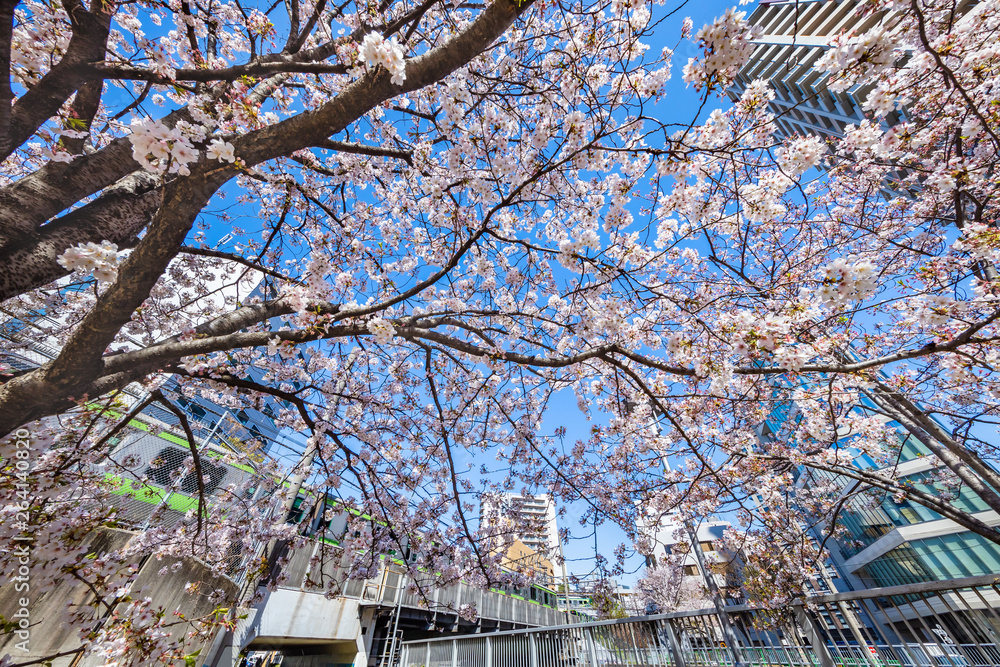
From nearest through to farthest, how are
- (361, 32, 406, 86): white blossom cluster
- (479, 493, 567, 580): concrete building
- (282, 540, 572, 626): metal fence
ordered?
(361, 32, 406, 86): white blossom cluster, (282, 540, 572, 626): metal fence, (479, 493, 567, 580): concrete building

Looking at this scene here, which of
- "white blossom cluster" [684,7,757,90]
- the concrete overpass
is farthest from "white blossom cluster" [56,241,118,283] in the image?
the concrete overpass

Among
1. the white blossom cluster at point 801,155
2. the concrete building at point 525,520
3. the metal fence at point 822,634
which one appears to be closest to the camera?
the metal fence at point 822,634

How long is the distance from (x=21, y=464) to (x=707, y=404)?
26.9 feet

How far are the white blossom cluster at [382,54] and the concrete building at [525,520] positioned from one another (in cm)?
711

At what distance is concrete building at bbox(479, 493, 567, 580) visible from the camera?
7051mm

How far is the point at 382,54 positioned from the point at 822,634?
710 centimetres

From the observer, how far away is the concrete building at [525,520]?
7051 mm

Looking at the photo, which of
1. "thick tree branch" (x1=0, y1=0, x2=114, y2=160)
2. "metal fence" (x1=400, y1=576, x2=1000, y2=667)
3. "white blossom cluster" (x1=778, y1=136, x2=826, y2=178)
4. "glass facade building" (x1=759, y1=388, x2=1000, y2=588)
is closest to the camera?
"thick tree branch" (x1=0, y1=0, x2=114, y2=160)

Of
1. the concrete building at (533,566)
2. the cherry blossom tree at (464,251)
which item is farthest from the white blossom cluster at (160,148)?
the concrete building at (533,566)

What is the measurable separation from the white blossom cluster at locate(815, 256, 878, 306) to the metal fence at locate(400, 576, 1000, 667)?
114 inches

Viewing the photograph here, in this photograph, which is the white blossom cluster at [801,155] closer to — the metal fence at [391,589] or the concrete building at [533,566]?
the concrete building at [533,566]

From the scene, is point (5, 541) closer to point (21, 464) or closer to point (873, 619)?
point (21, 464)

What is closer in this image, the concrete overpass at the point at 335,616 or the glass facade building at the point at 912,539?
the concrete overpass at the point at 335,616

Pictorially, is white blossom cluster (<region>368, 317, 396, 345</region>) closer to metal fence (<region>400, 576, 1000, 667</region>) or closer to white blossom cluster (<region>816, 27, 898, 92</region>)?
white blossom cluster (<region>816, 27, 898, 92</region>)
